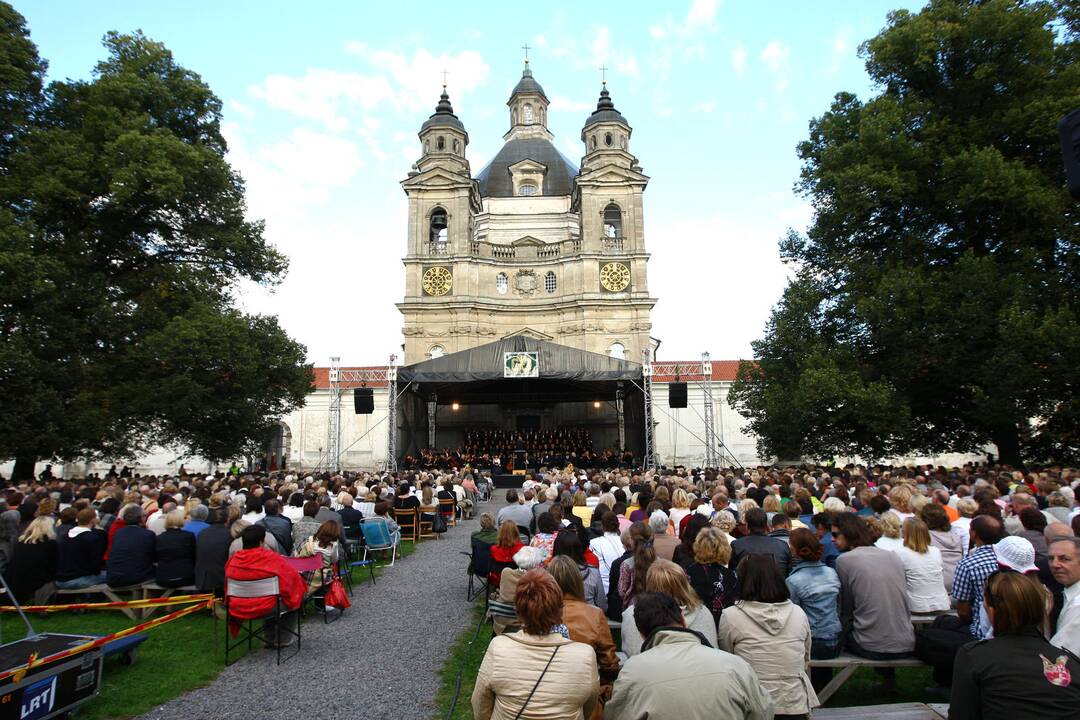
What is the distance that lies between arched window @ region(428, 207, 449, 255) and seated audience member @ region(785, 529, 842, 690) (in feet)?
102

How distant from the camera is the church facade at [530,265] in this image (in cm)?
3222

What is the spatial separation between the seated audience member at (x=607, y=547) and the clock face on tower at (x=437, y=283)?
28.4m

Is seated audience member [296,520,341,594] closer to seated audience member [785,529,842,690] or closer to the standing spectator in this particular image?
the standing spectator

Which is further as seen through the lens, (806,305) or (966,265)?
(806,305)

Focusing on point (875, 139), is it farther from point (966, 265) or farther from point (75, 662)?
point (75, 662)

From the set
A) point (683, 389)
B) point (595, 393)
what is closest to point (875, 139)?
point (683, 389)

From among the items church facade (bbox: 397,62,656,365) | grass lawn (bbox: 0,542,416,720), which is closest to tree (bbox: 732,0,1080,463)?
grass lawn (bbox: 0,542,416,720)

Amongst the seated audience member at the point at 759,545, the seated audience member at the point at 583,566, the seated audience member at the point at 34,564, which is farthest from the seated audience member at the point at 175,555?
the seated audience member at the point at 759,545

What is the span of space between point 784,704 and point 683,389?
744 inches

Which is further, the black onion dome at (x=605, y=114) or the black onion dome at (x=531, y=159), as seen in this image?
the black onion dome at (x=531, y=159)

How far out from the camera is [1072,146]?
2.05 metres

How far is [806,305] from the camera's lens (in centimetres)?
1752

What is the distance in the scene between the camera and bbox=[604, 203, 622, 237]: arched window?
33.9 m

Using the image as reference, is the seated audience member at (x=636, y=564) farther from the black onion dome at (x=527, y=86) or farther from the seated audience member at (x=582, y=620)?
the black onion dome at (x=527, y=86)
